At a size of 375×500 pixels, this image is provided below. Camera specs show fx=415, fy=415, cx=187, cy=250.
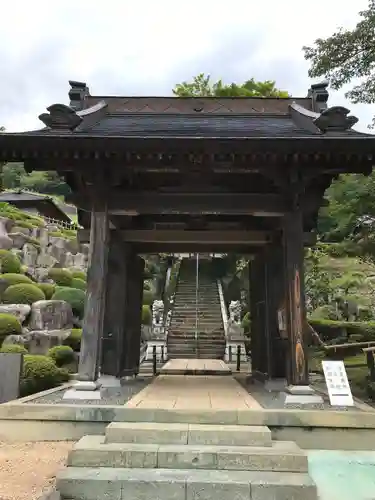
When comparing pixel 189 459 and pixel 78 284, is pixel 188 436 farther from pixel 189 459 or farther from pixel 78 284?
pixel 78 284

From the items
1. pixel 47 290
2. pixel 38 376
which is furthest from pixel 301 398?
pixel 47 290

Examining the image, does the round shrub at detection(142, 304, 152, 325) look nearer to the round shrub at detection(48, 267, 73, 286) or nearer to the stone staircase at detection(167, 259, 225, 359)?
the stone staircase at detection(167, 259, 225, 359)

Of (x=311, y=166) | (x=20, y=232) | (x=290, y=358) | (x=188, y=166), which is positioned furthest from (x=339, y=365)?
(x=20, y=232)

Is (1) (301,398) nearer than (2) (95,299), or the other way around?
(1) (301,398)

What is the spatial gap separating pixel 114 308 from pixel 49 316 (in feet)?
26.1

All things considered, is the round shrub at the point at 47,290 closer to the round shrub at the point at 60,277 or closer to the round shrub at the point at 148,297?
the round shrub at the point at 60,277

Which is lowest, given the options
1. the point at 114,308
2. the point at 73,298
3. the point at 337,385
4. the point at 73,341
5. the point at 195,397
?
the point at 195,397

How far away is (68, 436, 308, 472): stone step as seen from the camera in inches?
173

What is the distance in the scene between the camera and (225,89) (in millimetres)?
28844

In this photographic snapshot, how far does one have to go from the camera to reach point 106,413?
5.63 m

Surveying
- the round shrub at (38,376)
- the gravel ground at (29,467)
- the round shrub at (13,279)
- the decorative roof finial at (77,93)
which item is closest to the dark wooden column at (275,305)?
the gravel ground at (29,467)

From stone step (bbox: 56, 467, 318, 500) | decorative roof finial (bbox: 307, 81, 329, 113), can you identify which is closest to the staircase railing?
decorative roof finial (bbox: 307, 81, 329, 113)

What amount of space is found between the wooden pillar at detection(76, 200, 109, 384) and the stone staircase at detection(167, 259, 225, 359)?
36.3ft

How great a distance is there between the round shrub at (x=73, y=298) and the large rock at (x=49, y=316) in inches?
42.6
